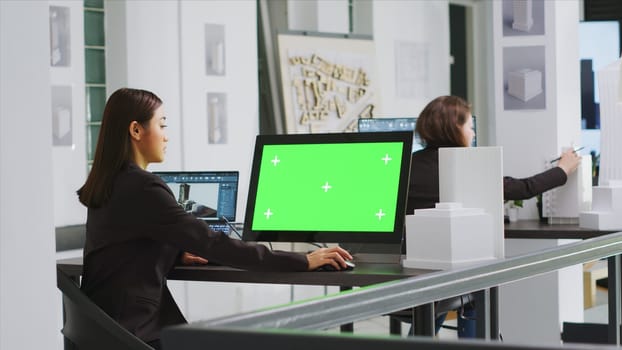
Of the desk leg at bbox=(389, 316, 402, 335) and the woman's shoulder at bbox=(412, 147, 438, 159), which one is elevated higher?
the woman's shoulder at bbox=(412, 147, 438, 159)

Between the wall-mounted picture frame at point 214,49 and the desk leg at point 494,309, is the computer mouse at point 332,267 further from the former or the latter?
the wall-mounted picture frame at point 214,49

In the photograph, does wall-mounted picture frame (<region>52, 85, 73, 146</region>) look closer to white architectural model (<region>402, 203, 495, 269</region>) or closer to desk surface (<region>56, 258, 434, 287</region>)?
desk surface (<region>56, 258, 434, 287</region>)

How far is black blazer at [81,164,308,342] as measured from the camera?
2.65 metres

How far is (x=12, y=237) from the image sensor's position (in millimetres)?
2570

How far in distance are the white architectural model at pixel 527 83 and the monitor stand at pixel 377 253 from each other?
204 centimetres

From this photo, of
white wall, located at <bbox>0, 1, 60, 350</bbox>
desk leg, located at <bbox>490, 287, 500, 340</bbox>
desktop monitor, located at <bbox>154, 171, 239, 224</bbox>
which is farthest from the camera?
desktop monitor, located at <bbox>154, 171, 239, 224</bbox>

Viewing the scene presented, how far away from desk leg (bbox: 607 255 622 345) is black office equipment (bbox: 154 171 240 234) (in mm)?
1397

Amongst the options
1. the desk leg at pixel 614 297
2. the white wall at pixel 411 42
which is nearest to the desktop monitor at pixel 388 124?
the desk leg at pixel 614 297

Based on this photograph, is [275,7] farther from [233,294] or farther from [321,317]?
[321,317]

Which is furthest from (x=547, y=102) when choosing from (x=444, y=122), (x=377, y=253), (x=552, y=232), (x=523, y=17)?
(x=377, y=253)

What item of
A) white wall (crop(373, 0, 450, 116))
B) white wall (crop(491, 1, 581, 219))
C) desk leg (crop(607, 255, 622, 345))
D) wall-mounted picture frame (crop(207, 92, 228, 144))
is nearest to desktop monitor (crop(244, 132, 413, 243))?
desk leg (crop(607, 255, 622, 345))

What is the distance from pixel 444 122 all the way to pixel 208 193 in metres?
1.02

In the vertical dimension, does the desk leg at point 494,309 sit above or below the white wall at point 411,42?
below

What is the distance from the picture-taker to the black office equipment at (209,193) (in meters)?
3.28
